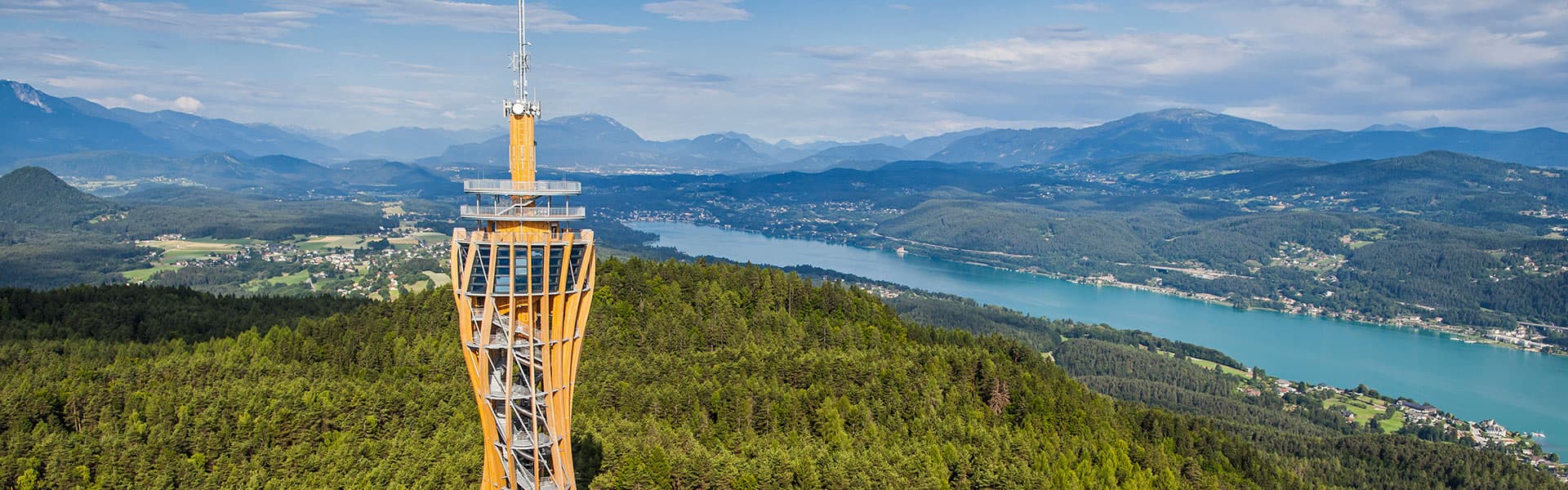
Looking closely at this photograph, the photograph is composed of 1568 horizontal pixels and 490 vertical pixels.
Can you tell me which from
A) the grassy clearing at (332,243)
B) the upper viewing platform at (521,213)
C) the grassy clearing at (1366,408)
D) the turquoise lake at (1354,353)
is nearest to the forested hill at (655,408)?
the upper viewing platform at (521,213)

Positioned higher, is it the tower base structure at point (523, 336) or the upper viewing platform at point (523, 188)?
the upper viewing platform at point (523, 188)

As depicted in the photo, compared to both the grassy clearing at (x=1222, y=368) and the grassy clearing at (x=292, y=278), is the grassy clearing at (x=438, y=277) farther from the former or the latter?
the grassy clearing at (x=1222, y=368)

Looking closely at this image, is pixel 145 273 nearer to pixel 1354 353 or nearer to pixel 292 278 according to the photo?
pixel 292 278

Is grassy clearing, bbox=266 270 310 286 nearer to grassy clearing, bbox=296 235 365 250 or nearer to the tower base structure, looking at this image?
grassy clearing, bbox=296 235 365 250

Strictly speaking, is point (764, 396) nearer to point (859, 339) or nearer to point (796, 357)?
point (796, 357)

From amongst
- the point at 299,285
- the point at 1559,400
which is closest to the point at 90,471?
the point at 299,285

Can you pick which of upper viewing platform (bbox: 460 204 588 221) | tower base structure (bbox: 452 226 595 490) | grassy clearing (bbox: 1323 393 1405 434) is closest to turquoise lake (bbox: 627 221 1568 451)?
grassy clearing (bbox: 1323 393 1405 434)

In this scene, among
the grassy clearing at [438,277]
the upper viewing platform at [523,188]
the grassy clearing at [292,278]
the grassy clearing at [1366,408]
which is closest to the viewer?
the upper viewing platform at [523,188]
